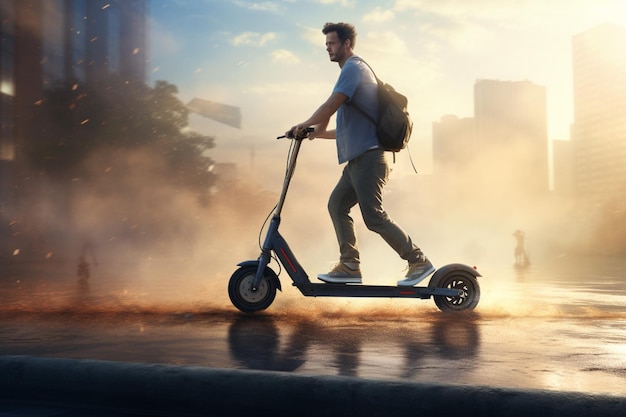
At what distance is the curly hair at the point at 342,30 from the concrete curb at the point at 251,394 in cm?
393

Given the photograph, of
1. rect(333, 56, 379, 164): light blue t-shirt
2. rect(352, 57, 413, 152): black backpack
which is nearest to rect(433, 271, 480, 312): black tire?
rect(352, 57, 413, 152): black backpack

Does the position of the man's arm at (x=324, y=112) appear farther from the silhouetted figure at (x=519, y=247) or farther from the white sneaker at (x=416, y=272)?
the silhouetted figure at (x=519, y=247)

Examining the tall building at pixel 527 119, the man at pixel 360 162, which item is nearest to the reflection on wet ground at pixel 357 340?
the man at pixel 360 162

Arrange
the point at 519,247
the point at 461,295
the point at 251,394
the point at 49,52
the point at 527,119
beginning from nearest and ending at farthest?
the point at 251,394
the point at 461,295
the point at 519,247
the point at 49,52
the point at 527,119

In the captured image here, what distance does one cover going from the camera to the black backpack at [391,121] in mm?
6387

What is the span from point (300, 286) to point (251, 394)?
3.13m

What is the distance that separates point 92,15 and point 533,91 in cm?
14245

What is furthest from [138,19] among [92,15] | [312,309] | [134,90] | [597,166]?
[597,166]

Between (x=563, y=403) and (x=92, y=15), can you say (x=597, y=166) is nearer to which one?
(x=92, y=15)

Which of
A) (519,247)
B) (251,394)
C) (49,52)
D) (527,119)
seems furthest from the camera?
(527,119)

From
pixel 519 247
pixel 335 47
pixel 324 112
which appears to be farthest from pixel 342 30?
pixel 519 247

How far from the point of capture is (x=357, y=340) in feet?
16.5

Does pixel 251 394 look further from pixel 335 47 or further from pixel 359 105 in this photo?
pixel 335 47

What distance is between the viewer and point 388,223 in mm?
6453
